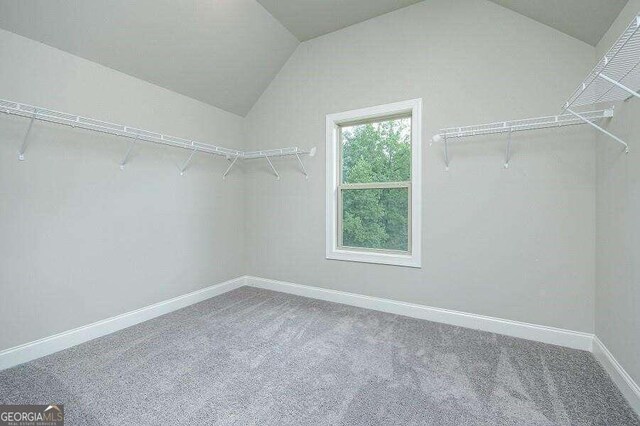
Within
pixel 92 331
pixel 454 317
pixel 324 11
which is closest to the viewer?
pixel 92 331

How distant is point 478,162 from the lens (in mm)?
A: 2328

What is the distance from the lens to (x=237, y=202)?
354 centimetres

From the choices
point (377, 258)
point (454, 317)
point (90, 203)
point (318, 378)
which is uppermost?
point (90, 203)

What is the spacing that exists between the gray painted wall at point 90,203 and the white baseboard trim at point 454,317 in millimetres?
1222

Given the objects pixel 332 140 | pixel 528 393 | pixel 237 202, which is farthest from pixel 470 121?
pixel 237 202

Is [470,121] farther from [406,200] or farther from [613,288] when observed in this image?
[613,288]

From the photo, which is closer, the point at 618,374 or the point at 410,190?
the point at 618,374

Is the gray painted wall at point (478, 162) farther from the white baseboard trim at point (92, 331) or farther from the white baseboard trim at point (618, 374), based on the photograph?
the white baseboard trim at point (92, 331)

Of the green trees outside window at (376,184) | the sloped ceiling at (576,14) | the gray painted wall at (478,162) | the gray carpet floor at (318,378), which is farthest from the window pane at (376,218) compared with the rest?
the sloped ceiling at (576,14)

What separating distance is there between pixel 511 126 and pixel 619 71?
0.68 metres

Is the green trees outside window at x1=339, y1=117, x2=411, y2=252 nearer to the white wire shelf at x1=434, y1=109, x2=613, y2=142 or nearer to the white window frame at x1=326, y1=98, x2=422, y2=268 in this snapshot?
the white window frame at x1=326, y1=98, x2=422, y2=268

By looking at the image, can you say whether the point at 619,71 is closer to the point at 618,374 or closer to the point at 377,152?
the point at 618,374

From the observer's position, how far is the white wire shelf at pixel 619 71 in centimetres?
105

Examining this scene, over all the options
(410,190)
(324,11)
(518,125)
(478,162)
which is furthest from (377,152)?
(324,11)
